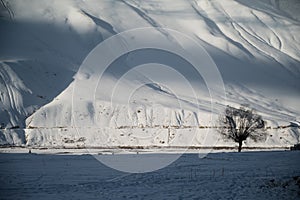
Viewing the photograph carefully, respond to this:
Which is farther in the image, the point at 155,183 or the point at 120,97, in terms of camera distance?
the point at 120,97

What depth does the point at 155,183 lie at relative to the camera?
22.8 metres

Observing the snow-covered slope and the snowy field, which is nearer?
the snowy field

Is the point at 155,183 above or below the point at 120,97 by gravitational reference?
below

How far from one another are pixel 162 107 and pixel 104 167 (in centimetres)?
8772

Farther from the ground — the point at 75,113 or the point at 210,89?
the point at 210,89

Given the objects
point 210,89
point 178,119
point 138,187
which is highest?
point 210,89

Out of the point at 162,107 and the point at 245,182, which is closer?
the point at 245,182

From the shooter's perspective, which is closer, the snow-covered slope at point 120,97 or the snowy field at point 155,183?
the snowy field at point 155,183

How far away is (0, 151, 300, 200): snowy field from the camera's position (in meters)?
19.2

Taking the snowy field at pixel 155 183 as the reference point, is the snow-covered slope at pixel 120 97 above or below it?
above

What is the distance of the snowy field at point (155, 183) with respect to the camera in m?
19.2

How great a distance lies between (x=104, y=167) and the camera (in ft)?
103

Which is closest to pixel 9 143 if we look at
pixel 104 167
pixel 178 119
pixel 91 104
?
pixel 91 104

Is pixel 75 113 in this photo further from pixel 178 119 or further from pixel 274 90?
pixel 274 90
